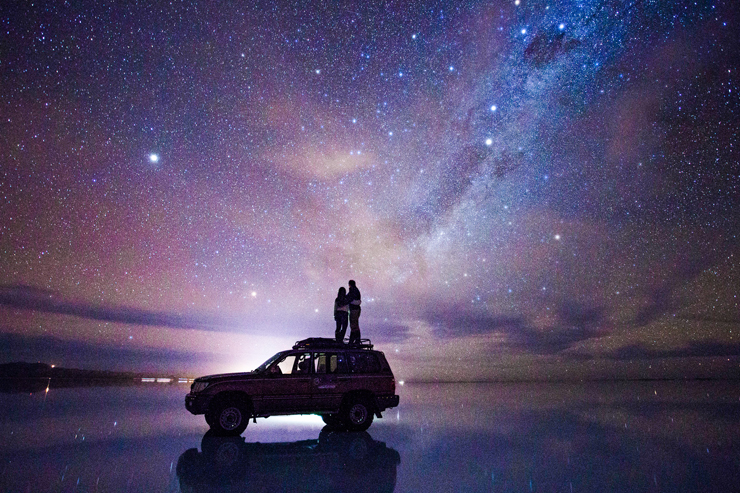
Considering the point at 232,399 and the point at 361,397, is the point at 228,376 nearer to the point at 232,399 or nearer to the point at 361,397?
the point at 232,399

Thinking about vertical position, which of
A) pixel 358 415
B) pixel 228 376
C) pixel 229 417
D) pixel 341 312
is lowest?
pixel 358 415

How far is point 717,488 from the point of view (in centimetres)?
618

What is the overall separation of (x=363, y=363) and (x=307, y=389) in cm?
179

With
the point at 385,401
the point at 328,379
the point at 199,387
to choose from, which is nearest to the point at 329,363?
the point at 328,379

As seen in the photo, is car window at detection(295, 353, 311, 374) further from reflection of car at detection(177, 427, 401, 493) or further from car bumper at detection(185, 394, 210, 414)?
car bumper at detection(185, 394, 210, 414)

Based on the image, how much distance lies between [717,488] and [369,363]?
26.6 feet

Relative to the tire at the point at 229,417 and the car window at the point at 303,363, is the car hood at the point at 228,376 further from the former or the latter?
the car window at the point at 303,363

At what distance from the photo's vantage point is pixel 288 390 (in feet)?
37.8

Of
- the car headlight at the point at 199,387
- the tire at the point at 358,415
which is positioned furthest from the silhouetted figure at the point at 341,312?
the car headlight at the point at 199,387

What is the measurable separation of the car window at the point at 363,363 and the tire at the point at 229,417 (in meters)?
3.12

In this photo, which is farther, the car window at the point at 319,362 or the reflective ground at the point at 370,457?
the car window at the point at 319,362

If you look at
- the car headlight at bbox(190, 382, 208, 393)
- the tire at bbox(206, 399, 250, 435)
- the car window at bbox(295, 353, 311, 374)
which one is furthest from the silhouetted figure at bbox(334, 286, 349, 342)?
the car headlight at bbox(190, 382, 208, 393)

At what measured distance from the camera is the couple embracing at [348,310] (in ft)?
48.8

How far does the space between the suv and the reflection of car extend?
1006 mm
